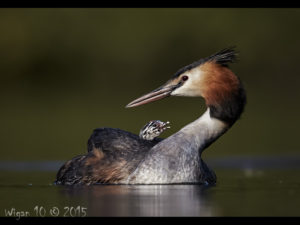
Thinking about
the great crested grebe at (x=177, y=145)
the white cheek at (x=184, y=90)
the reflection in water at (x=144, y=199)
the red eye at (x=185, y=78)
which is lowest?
the reflection in water at (x=144, y=199)

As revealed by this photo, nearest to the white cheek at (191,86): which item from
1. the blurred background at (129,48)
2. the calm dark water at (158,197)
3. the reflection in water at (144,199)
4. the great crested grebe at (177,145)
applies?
the great crested grebe at (177,145)

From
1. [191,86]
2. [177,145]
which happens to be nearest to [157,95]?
[191,86]

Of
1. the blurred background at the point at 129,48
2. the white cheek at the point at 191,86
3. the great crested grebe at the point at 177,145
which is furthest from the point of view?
the blurred background at the point at 129,48

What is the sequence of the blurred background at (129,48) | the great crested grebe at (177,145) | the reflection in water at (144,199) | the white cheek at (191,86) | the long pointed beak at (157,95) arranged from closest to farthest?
the reflection in water at (144,199)
the great crested grebe at (177,145)
the white cheek at (191,86)
the long pointed beak at (157,95)
the blurred background at (129,48)

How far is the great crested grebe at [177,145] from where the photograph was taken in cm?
1268

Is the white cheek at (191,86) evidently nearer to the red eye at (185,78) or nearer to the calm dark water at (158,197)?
the red eye at (185,78)

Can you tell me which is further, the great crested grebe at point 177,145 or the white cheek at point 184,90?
the white cheek at point 184,90

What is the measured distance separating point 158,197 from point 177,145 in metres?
1.66

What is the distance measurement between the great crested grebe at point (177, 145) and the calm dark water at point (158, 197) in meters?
0.25

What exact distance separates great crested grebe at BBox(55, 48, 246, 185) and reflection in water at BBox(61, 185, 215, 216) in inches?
10.5

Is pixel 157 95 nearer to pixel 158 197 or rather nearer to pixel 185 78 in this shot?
pixel 185 78

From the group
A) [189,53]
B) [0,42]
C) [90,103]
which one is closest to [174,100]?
[90,103]

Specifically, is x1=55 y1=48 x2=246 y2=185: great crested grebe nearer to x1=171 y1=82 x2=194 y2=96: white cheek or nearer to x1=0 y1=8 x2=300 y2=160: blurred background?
x1=171 y1=82 x2=194 y2=96: white cheek

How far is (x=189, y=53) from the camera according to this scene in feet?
124
